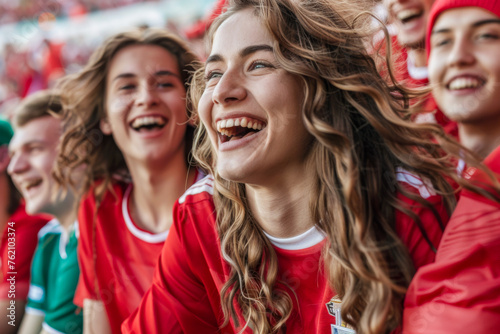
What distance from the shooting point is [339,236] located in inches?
38.9

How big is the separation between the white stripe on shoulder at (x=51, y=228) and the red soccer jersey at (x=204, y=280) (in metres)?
0.84

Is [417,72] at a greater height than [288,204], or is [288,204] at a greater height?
[417,72]

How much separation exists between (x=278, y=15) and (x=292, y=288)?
1.84 feet

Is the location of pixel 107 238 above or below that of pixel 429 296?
above

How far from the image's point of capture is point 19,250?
206 cm

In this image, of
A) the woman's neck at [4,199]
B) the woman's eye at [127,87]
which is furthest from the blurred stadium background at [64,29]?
the woman's eye at [127,87]

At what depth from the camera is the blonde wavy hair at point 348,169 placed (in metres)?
0.95

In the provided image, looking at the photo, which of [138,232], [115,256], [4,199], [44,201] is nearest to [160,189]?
[138,232]

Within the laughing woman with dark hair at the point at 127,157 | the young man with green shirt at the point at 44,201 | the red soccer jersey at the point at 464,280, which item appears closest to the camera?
the red soccer jersey at the point at 464,280

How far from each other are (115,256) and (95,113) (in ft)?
1.64

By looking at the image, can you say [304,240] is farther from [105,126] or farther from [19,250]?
[19,250]

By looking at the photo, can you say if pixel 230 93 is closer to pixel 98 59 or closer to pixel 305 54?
pixel 305 54

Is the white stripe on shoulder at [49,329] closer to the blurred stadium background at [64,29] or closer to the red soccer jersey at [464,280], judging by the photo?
the red soccer jersey at [464,280]

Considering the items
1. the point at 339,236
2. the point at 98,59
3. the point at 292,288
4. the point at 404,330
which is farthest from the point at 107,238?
the point at 404,330
